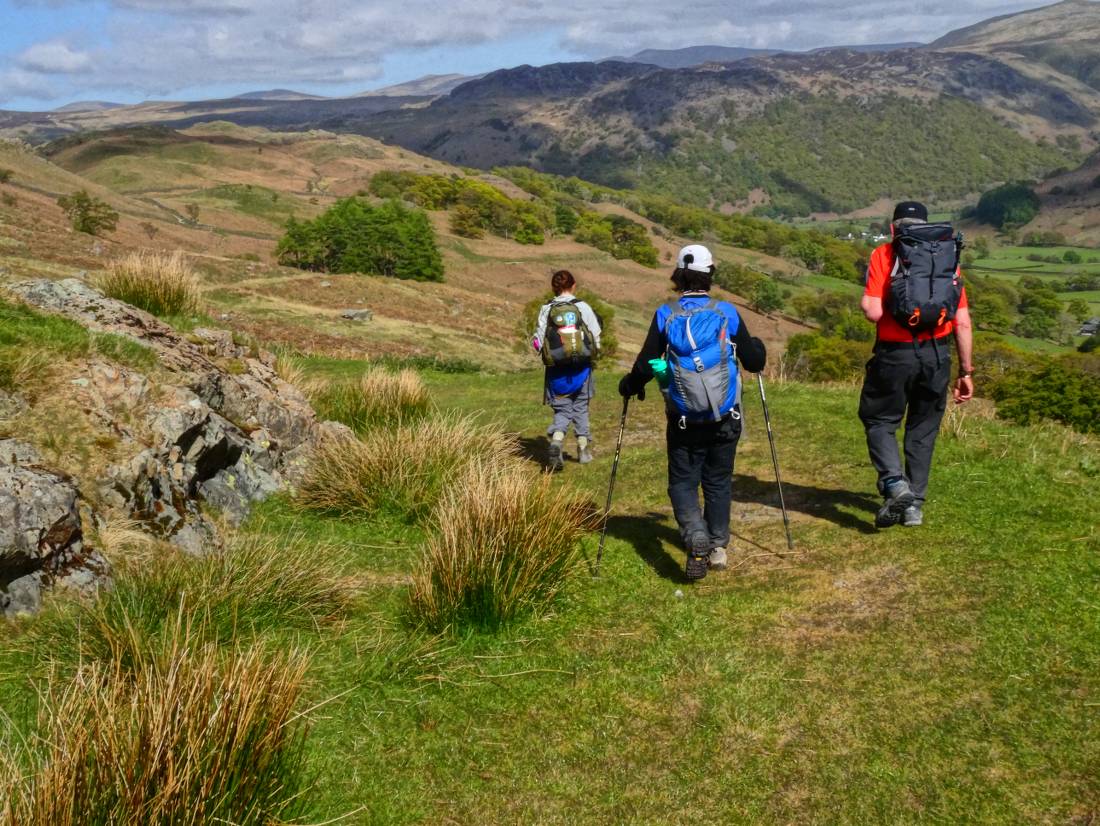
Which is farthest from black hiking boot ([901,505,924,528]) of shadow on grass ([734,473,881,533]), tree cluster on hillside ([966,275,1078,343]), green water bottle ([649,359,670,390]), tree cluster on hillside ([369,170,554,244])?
tree cluster on hillside ([966,275,1078,343])

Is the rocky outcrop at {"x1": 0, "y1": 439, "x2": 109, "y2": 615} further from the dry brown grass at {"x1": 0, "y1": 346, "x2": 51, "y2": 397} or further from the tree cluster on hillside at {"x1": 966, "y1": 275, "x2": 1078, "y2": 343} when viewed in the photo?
the tree cluster on hillside at {"x1": 966, "y1": 275, "x2": 1078, "y2": 343}

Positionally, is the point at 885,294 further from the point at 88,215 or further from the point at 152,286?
the point at 88,215

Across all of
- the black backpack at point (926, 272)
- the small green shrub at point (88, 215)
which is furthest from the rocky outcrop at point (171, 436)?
the small green shrub at point (88, 215)

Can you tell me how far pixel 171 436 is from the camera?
6.99m

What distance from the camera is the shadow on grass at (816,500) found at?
6910 millimetres

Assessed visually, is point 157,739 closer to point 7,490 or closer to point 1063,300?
point 7,490

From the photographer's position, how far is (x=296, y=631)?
5238 millimetres

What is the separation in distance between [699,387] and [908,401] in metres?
1.95

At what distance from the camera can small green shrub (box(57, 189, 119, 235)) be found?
45.1 metres

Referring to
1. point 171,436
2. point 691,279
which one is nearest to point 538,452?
point 171,436

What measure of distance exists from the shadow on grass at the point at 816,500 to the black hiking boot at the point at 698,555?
1538 millimetres

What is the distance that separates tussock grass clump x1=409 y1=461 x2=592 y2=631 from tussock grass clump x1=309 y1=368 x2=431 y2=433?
423cm

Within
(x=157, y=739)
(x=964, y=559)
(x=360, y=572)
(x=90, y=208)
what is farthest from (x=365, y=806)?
(x=90, y=208)

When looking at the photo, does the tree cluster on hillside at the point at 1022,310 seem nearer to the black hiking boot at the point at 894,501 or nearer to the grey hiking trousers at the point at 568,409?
the grey hiking trousers at the point at 568,409
